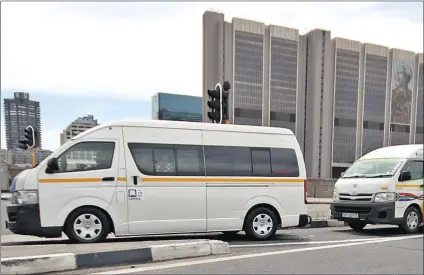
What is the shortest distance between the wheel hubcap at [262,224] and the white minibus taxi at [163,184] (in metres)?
0.02

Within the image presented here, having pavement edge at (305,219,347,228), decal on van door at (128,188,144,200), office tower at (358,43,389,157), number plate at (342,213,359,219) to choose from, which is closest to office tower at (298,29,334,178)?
office tower at (358,43,389,157)

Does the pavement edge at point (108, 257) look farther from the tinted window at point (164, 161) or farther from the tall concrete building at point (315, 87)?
the tall concrete building at point (315, 87)

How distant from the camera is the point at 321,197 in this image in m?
22.1

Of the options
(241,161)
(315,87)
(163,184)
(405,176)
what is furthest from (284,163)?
(315,87)

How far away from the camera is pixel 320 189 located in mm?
22312

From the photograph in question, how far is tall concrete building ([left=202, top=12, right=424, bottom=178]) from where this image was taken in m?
59.7

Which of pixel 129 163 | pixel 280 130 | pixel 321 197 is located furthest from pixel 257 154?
pixel 321 197

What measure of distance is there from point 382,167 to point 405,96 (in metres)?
68.8

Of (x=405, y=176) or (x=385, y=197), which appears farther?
(x=405, y=176)

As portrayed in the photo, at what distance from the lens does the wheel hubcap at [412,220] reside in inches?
343

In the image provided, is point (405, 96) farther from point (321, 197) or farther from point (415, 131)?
point (321, 197)

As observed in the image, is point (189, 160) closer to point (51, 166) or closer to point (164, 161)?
point (164, 161)

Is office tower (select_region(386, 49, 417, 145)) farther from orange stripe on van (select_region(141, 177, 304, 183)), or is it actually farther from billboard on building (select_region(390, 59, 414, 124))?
orange stripe on van (select_region(141, 177, 304, 183))

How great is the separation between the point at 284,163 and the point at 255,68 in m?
55.3
